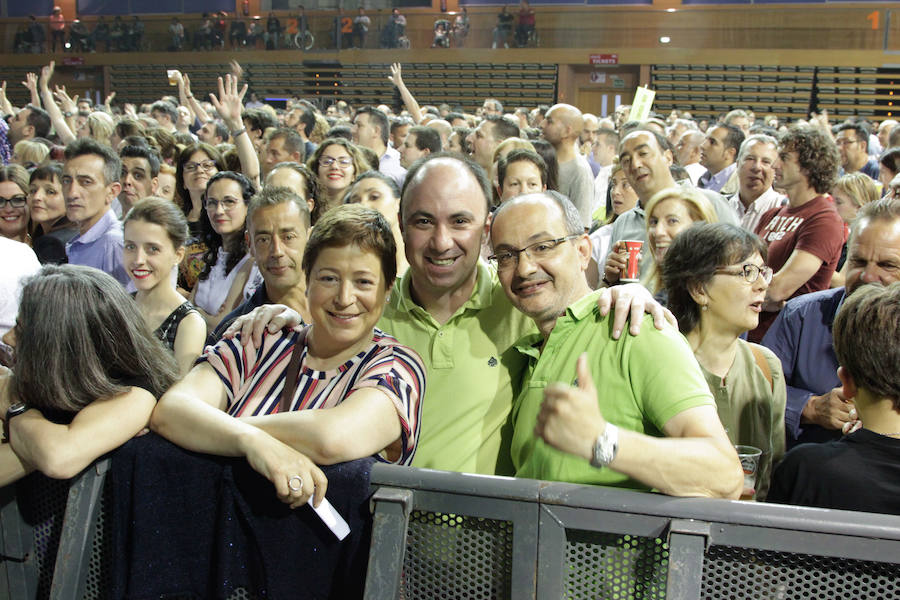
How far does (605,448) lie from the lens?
53.9 inches

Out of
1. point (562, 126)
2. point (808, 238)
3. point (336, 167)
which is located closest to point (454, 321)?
point (808, 238)

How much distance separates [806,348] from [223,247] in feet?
8.62

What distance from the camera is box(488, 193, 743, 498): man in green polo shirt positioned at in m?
1.37

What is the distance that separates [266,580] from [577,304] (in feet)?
2.88

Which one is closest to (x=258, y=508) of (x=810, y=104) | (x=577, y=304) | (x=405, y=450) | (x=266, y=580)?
(x=266, y=580)

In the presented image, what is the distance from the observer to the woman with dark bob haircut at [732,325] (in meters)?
2.19

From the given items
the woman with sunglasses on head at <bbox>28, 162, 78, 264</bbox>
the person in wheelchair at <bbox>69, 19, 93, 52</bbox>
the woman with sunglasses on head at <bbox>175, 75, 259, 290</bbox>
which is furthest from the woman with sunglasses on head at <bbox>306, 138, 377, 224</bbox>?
the person in wheelchair at <bbox>69, 19, 93, 52</bbox>

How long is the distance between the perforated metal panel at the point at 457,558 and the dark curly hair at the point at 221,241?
8.18 feet

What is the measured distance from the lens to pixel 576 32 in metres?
20.3

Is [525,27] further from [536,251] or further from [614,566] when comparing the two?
[614,566]

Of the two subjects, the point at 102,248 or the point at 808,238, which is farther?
the point at 102,248

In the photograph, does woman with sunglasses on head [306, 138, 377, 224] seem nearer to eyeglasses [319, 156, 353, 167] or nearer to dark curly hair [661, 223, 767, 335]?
eyeglasses [319, 156, 353, 167]

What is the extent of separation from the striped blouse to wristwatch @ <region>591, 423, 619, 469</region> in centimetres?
46

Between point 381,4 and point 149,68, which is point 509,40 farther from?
point 149,68
